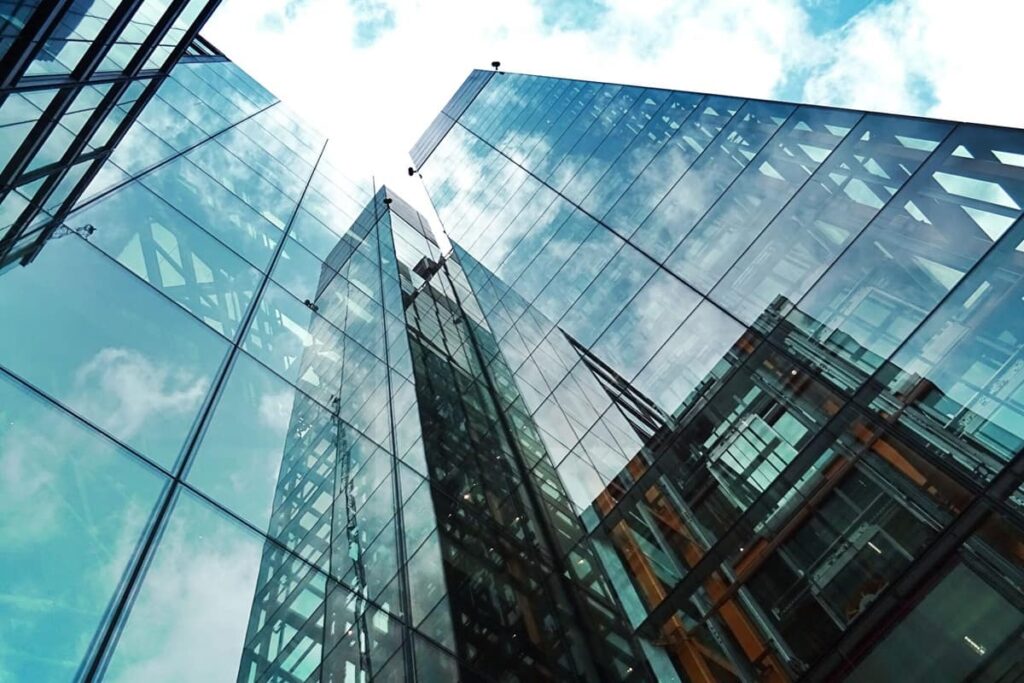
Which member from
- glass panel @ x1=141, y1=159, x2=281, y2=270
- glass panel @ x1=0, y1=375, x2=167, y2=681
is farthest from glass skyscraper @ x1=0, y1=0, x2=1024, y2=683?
glass panel @ x1=141, y1=159, x2=281, y2=270

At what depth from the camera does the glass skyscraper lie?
6.22 m

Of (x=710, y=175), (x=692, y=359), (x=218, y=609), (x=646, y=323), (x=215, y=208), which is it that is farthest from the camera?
(x=215, y=208)

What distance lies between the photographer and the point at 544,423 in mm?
14148

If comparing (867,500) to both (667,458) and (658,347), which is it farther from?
(658,347)

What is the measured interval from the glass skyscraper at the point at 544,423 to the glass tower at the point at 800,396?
37 mm

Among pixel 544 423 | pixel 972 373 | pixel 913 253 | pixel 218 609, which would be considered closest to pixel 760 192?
pixel 913 253

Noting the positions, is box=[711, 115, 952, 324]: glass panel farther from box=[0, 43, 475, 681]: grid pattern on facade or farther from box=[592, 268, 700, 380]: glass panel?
box=[0, 43, 475, 681]: grid pattern on facade

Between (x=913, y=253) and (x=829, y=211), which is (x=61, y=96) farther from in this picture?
(x=913, y=253)

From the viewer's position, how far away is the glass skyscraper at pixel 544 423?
622 centimetres

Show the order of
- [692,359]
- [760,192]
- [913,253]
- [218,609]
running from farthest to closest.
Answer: [760,192] → [692,359] → [913,253] → [218,609]

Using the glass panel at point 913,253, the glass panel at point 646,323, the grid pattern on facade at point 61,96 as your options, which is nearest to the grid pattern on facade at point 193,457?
the grid pattern on facade at point 61,96

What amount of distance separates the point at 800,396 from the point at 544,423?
20.4 feet

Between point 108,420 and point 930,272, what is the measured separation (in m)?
8.74

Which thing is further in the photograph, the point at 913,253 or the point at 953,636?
the point at 913,253
